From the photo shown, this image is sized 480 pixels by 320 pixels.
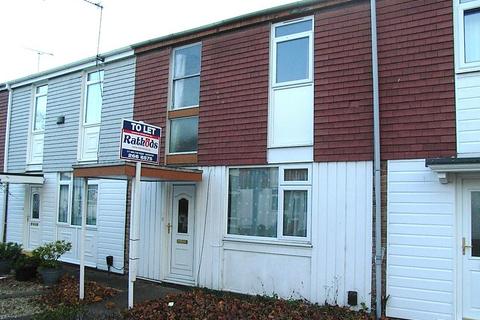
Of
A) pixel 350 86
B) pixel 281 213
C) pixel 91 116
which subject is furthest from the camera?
pixel 91 116

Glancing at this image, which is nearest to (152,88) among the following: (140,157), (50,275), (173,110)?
(173,110)

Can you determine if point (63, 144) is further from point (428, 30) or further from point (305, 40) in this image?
point (428, 30)

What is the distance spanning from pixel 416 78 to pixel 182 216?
582 centimetres

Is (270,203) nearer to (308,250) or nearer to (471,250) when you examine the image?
(308,250)

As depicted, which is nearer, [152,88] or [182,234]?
[182,234]

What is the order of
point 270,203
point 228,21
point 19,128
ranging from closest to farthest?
point 270,203 < point 228,21 < point 19,128

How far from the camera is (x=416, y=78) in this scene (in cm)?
753

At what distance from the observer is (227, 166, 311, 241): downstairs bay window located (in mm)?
8656

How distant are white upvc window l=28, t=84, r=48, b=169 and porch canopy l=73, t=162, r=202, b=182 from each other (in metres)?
5.92

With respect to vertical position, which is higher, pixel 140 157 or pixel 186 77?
pixel 186 77

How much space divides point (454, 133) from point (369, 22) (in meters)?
2.51

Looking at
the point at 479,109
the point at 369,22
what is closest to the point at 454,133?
the point at 479,109

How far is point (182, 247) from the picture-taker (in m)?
10.3

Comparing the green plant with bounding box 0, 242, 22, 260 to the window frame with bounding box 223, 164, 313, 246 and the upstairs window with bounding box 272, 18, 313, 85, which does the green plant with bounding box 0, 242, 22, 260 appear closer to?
the window frame with bounding box 223, 164, 313, 246
